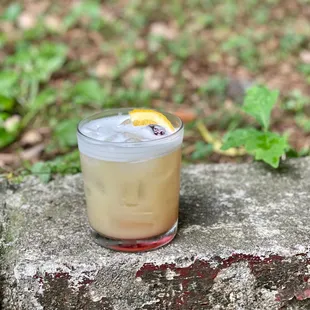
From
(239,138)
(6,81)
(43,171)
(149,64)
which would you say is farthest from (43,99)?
(239,138)

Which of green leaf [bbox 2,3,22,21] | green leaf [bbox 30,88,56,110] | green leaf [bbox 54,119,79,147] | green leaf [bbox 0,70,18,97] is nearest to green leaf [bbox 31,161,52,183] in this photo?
green leaf [bbox 54,119,79,147]

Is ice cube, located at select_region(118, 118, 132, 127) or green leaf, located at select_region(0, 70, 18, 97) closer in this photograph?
ice cube, located at select_region(118, 118, 132, 127)

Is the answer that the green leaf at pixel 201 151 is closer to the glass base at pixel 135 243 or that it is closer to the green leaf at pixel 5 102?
the green leaf at pixel 5 102

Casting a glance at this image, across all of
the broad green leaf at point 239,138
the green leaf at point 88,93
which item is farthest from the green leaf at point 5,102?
the broad green leaf at point 239,138

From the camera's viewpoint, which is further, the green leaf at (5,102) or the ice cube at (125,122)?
the green leaf at (5,102)

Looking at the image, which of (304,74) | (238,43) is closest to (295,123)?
(304,74)

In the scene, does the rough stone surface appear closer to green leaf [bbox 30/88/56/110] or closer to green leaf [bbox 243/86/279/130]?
green leaf [bbox 243/86/279/130]

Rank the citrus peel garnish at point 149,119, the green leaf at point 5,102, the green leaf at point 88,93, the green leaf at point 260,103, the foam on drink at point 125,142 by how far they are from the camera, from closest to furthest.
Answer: the foam on drink at point 125,142
the citrus peel garnish at point 149,119
the green leaf at point 260,103
the green leaf at point 5,102
the green leaf at point 88,93
